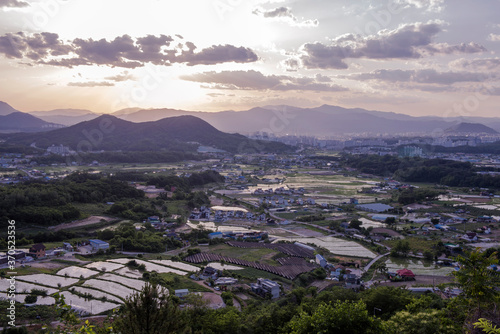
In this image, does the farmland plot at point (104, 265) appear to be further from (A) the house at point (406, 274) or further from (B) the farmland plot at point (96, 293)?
(A) the house at point (406, 274)

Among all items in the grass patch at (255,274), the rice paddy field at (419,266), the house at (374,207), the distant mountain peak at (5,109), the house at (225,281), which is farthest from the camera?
the distant mountain peak at (5,109)

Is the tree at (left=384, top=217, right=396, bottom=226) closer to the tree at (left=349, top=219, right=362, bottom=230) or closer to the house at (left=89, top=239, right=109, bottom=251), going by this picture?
the tree at (left=349, top=219, right=362, bottom=230)

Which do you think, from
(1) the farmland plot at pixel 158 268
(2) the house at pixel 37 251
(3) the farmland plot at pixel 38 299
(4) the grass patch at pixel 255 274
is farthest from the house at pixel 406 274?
(2) the house at pixel 37 251

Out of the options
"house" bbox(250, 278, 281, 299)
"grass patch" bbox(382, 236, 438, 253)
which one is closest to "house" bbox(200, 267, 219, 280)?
"house" bbox(250, 278, 281, 299)

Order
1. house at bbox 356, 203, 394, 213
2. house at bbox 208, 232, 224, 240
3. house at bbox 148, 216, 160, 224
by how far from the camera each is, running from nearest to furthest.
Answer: house at bbox 208, 232, 224, 240, house at bbox 148, 216, 160, 224, house at bbox 356, 203, 394, 213

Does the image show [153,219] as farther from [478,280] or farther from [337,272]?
[478,280]

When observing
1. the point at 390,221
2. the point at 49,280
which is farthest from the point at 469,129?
the point at 49,280
